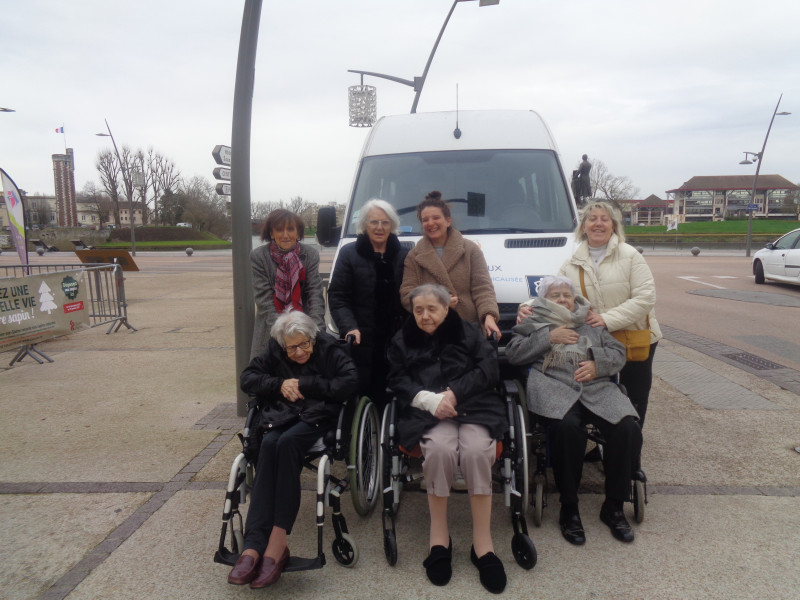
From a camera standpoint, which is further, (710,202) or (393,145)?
(710,202)

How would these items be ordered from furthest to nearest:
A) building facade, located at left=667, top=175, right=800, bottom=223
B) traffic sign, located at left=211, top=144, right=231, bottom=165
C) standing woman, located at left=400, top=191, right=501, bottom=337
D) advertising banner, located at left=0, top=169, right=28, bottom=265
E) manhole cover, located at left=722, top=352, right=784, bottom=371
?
building facade, located at left=667, top=175, right=800, bottom=223
advertising banner, located at left=0, top=169, right=28, bottom=265
manhole cover, located at left=722, top=352, right=784, bottom=371
traffic sign, located at left=211, top=144, right=231, bottom=165
standing woman, located at left=400, top=191, right=501, bottom=337

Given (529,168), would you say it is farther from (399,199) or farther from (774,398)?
(774,398)

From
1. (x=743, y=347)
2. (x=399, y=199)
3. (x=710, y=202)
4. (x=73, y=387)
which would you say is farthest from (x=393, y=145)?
(x=710, y=202)

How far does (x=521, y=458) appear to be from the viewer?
338 centimetres

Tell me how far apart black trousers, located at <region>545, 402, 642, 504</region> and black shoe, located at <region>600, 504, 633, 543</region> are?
0.27 ft

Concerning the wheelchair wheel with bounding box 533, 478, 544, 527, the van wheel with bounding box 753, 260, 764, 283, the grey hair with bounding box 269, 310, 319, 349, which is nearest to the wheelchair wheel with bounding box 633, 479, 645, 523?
the wheelchair wheel with bounding box 533, 478, 544, 527

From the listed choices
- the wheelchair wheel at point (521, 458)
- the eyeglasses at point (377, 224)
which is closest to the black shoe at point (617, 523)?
the wheelchair wheel at point (521, 458)

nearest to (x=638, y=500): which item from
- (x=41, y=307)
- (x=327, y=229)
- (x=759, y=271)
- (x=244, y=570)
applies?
(x=244, y=570)

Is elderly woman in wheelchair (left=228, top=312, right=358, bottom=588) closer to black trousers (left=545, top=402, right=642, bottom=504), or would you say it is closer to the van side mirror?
black trousers (left=545, top=402, right=642, bottom=504)

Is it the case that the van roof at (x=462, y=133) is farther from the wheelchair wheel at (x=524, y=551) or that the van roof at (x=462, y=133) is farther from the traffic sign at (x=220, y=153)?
the wheelchair wheel at (x=524, y=551)

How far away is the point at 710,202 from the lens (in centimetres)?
14175

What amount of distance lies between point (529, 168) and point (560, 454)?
113 inches

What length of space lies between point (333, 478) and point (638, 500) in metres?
1.75

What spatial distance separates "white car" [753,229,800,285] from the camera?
1580cm
